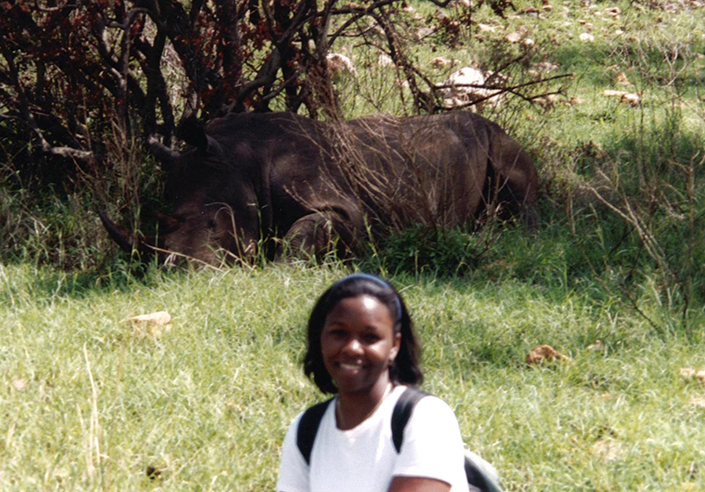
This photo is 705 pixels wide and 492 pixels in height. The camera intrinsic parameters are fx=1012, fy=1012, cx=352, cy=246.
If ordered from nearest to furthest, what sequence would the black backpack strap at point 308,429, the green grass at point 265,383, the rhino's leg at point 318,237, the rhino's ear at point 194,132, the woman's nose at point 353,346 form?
1. the woman's nose at point 353,346
2. the black backpack strap at point 308,429
3. the green grass at point 265,383
4. the rhino's leg at point 318,237
5. the rhino's ear at point 194,132

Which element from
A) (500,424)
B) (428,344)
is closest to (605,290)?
(428,344)

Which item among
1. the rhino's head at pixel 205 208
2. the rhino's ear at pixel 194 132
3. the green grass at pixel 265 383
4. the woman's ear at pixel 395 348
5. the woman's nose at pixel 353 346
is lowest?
the green grass at pixel 265 383

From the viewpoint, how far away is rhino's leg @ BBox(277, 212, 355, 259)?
6648mm

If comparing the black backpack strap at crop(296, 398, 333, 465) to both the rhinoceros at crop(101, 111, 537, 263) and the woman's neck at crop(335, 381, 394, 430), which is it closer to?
the woman's neck at crop(335, 381, 394, 430)

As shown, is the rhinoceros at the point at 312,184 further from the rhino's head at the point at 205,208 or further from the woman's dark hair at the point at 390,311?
the woman's dark hair at the point at 390,311

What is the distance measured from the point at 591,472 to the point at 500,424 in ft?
1.62

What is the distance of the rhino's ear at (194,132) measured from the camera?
688cm

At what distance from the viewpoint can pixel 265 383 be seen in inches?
183

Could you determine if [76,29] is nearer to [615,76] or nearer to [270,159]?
[270,159]

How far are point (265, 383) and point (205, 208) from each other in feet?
8.26

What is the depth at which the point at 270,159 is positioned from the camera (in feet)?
24.0

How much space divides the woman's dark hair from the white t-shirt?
0.12 m

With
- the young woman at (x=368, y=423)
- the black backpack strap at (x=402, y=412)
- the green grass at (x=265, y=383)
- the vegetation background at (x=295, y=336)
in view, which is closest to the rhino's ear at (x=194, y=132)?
the vegetation background at (x=295, y=336)

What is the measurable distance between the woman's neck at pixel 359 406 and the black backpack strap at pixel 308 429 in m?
0.10
